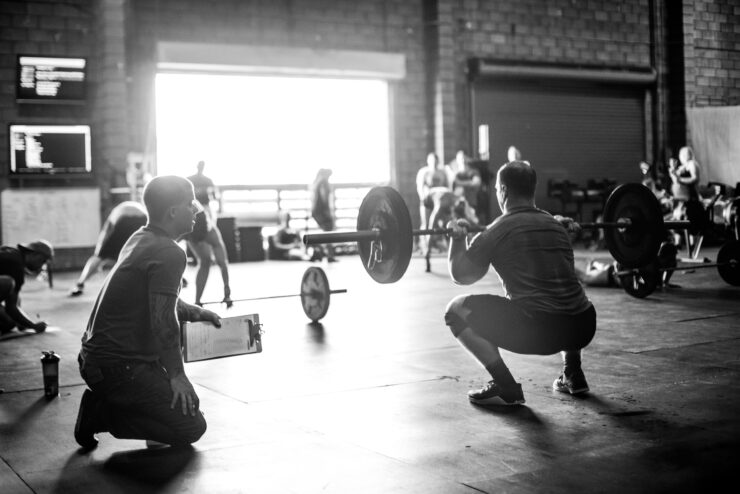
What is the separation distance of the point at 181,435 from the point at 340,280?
21.1 ft

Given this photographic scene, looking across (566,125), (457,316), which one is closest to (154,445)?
(457,316)

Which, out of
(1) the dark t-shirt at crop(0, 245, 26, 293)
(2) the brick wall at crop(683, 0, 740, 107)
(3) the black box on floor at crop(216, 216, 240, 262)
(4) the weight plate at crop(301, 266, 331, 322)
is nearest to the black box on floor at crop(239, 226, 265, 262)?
(3) the black box on floor at crop(216, 216, 240, 262)

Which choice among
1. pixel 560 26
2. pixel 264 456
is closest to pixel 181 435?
pixel 264 456

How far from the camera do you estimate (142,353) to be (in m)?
2.98

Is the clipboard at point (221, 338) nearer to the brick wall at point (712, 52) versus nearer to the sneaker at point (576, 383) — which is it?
the sneaker at point (576, 383)

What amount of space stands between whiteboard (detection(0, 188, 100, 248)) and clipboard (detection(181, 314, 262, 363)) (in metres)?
9.37

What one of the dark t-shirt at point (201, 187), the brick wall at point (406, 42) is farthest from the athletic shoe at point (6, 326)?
the brick wall at point (406, 42)

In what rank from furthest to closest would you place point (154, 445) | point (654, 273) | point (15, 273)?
point (654, 273)
point (15, 273)
point (154, 445)

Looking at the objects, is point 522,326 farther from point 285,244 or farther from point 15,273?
point 285,244

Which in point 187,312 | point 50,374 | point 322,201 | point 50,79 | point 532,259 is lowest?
point 50,374

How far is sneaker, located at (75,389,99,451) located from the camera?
9.84ft

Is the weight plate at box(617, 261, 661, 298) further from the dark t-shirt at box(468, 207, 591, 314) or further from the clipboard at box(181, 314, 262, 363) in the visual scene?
the clipboard at box(181, 314, 262, 363)

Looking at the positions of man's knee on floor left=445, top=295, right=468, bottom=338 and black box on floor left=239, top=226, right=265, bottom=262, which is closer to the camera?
man's knee on floor left=445, top=295, right=468, bottom=338

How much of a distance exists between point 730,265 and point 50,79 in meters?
9.12
